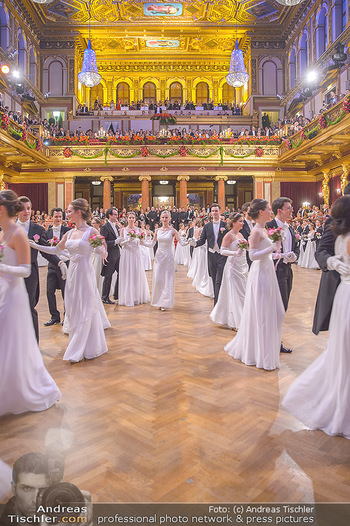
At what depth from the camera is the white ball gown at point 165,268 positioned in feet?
20.3

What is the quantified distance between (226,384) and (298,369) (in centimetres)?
81

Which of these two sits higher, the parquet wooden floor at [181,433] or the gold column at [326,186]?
the gold column at [326,186]

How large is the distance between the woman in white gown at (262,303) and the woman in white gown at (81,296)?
1.55 metres

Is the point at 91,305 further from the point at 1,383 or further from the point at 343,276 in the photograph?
the point at 343,276

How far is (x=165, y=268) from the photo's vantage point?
20.3 feet

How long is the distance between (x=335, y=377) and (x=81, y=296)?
2445 mm

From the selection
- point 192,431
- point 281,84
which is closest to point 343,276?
point 192,431

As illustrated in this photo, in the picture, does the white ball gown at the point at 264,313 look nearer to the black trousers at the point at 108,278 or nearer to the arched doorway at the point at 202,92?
the black trousers at the point at 108,278

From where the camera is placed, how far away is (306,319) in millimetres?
5469

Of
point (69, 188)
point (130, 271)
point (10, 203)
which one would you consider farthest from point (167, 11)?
point (10, 203)

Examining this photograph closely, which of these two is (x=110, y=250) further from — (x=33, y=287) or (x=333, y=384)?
(x=333, y=384)

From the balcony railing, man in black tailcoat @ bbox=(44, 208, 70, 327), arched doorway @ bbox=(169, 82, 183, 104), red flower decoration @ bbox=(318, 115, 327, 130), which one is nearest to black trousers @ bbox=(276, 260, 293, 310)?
man in black tailcoat @ bbox=(44, 208, 70, 327)

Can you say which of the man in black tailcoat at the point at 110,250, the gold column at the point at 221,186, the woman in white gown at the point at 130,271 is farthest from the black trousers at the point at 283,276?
the gold column at the point at 221,186

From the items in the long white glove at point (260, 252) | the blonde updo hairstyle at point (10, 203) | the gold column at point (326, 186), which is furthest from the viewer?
the gold column at point (326, 186)
